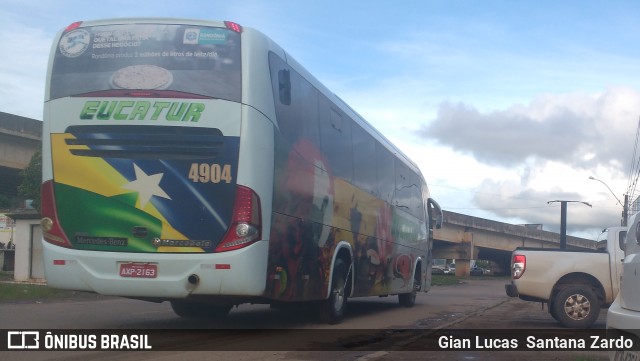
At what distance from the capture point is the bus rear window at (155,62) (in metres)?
9.63

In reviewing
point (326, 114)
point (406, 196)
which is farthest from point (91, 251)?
point (406, 196)

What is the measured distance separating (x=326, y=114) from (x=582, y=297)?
5.70m

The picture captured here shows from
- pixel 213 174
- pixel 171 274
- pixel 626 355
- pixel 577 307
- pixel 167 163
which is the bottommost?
pixel 577 307

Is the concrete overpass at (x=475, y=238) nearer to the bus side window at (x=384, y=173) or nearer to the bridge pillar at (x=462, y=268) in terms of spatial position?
the bridge pillar at (x=462, y=268)

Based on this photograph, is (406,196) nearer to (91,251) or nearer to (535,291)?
(535,291)

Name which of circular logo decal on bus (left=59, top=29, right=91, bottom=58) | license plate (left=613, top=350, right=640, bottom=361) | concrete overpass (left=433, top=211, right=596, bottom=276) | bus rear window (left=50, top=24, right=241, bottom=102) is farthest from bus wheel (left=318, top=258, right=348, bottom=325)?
concrete overpass (left=433, top=211, right=596, bottom=276)

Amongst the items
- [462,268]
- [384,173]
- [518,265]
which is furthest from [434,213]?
[462,268]

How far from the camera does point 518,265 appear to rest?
14281 millimetres

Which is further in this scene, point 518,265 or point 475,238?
point 475,238

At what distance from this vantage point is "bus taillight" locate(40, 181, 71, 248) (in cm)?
966

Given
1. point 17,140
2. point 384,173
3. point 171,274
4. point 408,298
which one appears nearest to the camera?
point 171,274

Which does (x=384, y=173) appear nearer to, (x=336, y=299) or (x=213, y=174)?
(x=336, y=299)

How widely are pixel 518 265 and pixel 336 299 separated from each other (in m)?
3.75

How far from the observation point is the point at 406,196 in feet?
61.3
